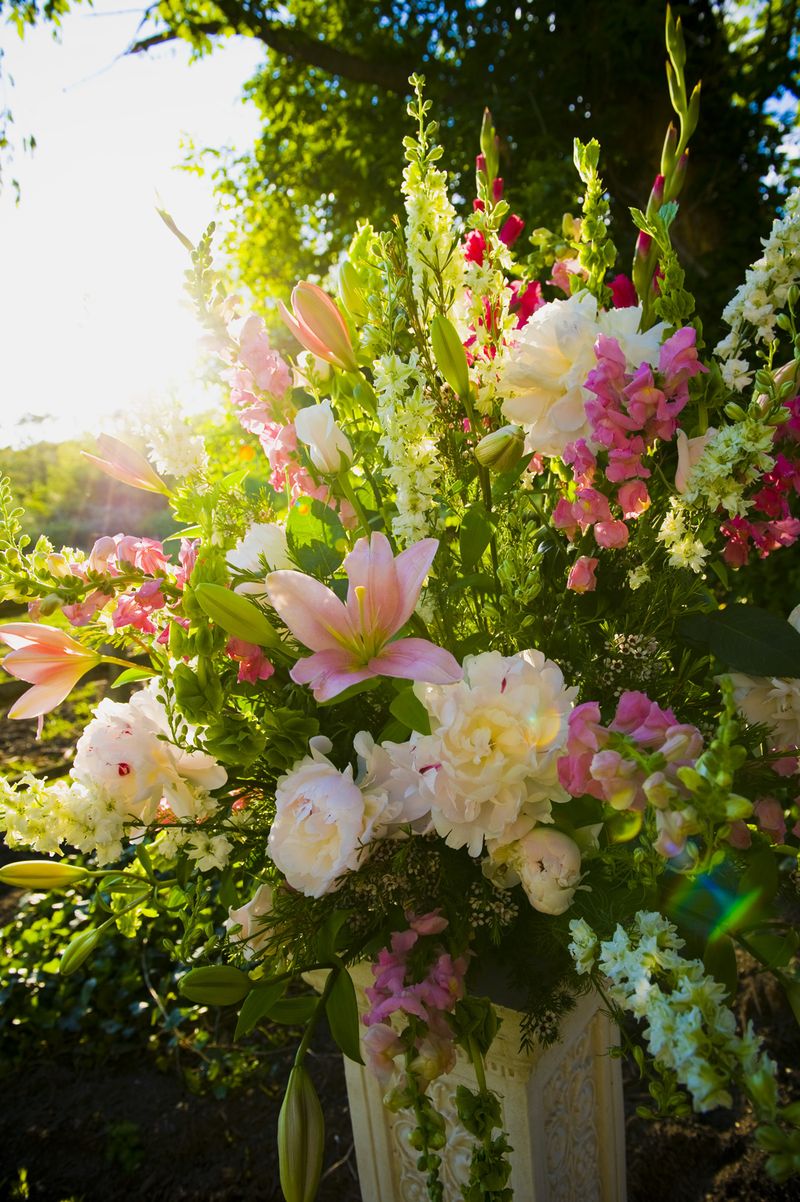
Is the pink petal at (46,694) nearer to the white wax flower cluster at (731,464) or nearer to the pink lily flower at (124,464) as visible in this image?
the pink lily flower at (124,464)

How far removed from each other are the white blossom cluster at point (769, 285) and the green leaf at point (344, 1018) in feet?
1.84

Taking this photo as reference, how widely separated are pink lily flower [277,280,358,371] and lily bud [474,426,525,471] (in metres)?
0.16

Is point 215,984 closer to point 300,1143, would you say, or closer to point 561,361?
point 300,1143

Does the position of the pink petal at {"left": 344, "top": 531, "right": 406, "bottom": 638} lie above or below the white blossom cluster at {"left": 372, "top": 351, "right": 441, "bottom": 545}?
below

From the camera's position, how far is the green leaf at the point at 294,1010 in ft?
2.08

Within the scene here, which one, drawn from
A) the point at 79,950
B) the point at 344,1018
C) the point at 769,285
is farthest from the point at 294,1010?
the point at 769,285

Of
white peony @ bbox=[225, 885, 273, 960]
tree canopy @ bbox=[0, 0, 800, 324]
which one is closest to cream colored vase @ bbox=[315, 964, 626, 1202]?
white peony @ bbox=[225, 885, 273, 960]

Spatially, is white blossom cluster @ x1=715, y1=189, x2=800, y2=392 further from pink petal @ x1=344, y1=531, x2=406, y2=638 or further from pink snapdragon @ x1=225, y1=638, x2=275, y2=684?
pink snapdragon @ x1=225, y1=638, x2=275, y2=684

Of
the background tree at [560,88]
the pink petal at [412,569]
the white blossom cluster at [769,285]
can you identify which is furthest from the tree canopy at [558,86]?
the pink petal at [412,569]

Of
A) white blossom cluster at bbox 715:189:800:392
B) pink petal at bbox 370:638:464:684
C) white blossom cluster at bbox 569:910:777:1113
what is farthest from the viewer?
white blossom cluster at bbox 715:189:800:392

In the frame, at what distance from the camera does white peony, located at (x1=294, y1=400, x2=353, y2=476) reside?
0.63m

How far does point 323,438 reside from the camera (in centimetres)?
63

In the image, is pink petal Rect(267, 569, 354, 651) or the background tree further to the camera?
the background tree

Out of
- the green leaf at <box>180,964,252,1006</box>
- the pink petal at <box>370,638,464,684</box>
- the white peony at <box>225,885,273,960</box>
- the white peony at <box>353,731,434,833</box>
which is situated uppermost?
the pink petal at <box>370,638,464,684</box>
